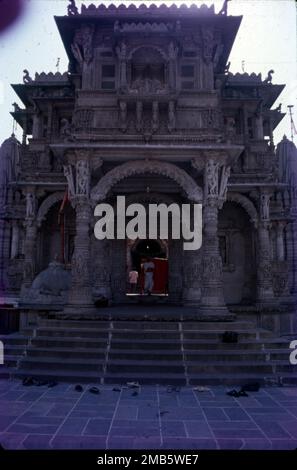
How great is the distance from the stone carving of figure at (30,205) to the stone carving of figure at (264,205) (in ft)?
35.3

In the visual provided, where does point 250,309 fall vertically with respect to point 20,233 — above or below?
below

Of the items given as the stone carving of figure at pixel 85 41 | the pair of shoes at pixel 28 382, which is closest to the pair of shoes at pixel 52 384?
the pair of shoes at pixel 28 382

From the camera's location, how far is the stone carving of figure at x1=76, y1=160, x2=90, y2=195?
10.4 meters

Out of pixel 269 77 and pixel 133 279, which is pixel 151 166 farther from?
pixel 269 77

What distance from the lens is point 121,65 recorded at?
13.0 metres

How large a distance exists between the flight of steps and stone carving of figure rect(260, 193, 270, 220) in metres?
8.11

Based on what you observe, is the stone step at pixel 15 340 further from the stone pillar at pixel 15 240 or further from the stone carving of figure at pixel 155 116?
the stone pillar at pixel 15 240

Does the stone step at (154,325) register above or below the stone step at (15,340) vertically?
above

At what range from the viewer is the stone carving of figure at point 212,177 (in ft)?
34.3

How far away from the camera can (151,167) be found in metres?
10.9

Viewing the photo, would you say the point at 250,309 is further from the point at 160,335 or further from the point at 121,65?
the point at 121,65

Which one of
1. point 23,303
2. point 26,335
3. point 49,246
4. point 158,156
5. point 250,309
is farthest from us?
point 49,246
